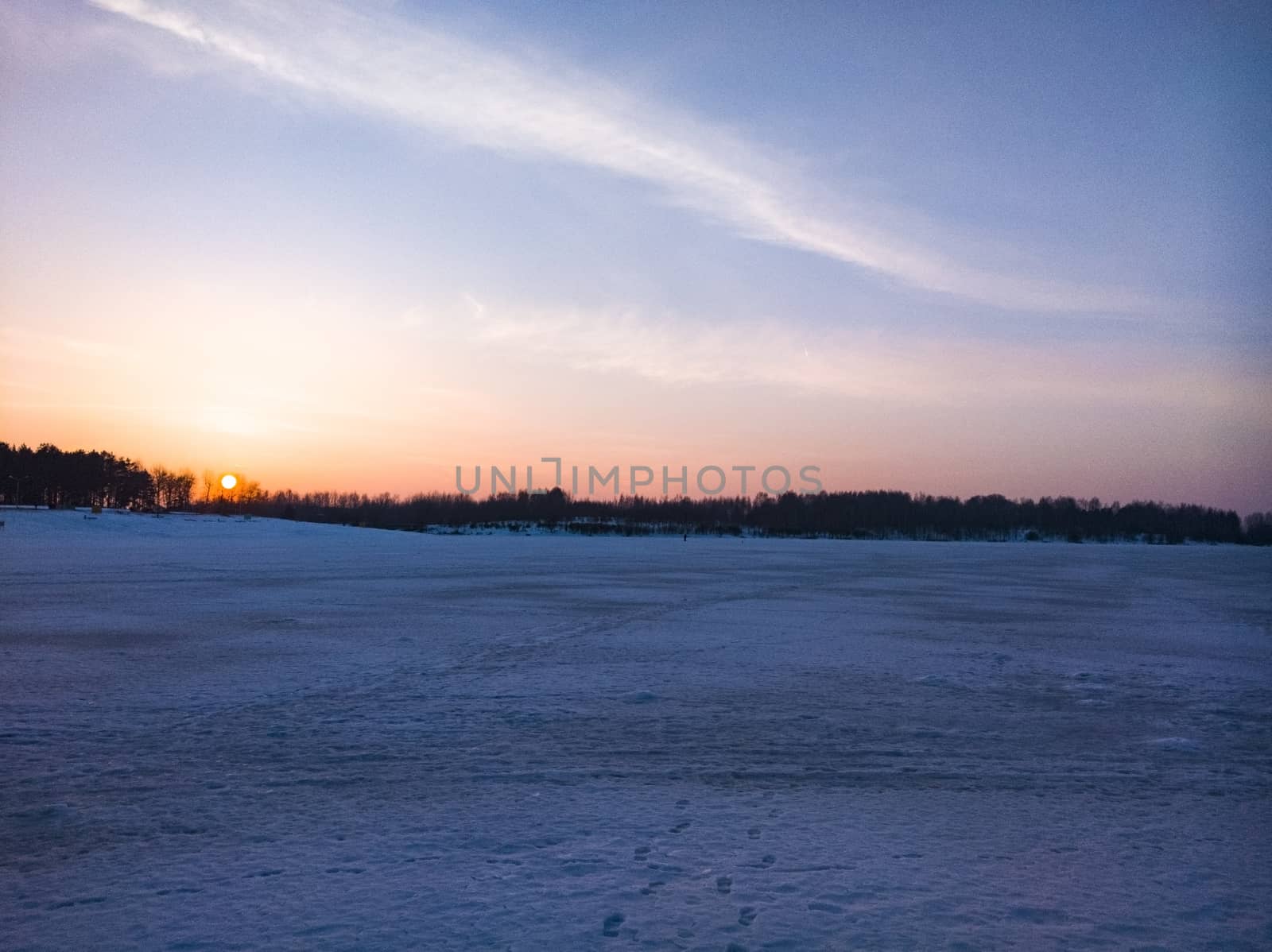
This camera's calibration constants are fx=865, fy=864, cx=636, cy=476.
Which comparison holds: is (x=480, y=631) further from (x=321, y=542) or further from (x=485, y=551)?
(x=321, y=542)

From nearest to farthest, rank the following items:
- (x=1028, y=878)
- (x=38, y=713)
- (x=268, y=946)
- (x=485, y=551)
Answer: (x=268, y=946) → (x=1028, y=878) → (x=38, y=713) → (x=485, y=551)

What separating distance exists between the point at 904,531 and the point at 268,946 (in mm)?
118527

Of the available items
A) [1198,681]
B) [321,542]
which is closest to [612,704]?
[1198,681]

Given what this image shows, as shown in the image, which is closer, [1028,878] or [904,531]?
[1028,878]

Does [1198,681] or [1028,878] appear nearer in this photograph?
[1028,878]

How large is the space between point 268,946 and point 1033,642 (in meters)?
8.83

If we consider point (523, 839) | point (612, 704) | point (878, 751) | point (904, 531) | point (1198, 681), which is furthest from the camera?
point (904, 531)

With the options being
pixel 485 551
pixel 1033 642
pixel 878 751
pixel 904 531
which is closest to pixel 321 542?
pixel 485 551

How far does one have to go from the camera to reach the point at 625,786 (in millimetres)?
4277

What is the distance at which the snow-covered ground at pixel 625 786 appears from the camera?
2.91 meters

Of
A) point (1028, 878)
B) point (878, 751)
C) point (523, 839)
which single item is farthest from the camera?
point (878, 751)

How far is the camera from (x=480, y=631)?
9625 millimetres

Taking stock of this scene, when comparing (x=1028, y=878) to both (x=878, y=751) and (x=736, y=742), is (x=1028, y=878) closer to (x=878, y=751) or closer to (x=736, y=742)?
(x=878, y=751)

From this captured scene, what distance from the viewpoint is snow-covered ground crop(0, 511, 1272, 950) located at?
114 inches
